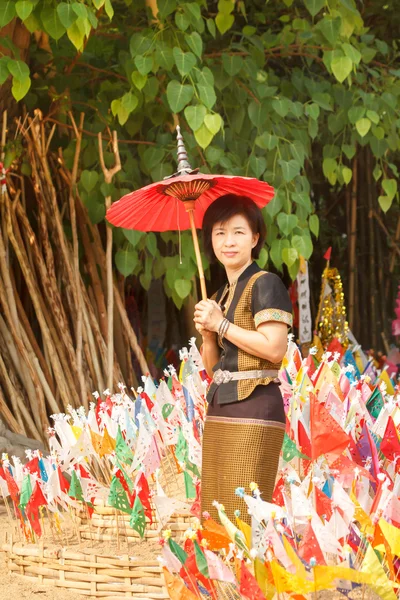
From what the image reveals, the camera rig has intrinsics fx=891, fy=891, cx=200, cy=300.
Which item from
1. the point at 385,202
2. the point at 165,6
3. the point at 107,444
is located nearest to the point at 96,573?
the point at 107,444

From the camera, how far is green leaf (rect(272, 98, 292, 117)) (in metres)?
3.21

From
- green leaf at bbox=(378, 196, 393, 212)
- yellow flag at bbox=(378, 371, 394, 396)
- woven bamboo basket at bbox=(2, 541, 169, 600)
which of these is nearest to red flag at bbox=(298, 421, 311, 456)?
woven bamboo basket at bbox=(2, 541, 169, 600)

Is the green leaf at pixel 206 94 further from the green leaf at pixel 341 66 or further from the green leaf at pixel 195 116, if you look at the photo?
the green leaf at pixel 341 66

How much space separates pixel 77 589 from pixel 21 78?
1.44m

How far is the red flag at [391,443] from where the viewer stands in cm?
199

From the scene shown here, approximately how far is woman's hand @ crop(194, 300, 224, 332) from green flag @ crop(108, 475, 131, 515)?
1.75 ft

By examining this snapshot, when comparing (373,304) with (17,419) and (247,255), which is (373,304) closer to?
(17,419)

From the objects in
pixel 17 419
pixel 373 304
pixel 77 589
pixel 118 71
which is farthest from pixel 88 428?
pixel 373 304

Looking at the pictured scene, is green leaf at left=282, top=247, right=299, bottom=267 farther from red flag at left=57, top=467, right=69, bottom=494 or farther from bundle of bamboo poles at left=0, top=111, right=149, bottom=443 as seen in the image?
red flag at left=57, top=467, right=69, bottom=494

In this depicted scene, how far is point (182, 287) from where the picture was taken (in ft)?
10.3

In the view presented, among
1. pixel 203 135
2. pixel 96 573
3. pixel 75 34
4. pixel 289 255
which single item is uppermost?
pixel 75 34

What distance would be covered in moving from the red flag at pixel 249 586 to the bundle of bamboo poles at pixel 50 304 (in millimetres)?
1791

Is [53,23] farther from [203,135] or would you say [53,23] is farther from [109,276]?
[109,276]

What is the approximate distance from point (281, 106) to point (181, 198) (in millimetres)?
1543
